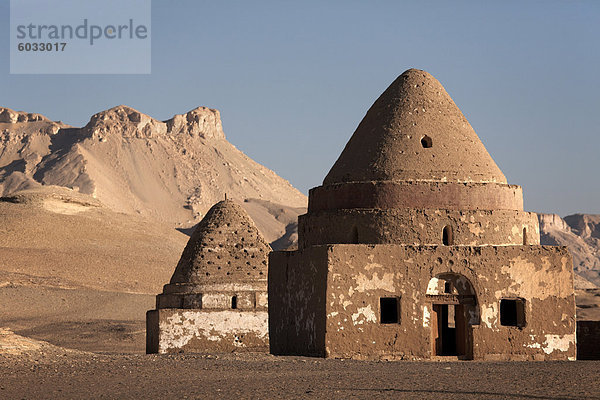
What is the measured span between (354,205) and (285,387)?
6.89m

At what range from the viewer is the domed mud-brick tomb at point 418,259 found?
15.9 meters

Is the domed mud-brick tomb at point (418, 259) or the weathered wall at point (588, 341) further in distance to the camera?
the weathered wall at point (588, 341)

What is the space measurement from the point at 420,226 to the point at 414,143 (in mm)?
1767

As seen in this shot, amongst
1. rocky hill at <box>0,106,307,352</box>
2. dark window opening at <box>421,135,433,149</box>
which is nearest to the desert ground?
rocky hill at <box>0,106,307,352</box>

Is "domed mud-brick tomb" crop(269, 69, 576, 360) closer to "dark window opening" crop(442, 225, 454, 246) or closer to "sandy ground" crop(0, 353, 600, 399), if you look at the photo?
"dark window opening" crop(442, 225, 454, 246)

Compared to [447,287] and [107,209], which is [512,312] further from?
[107,209]

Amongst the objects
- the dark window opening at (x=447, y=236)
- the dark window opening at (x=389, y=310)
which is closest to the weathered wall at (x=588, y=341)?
the dark window opening at (x=389, y=310)

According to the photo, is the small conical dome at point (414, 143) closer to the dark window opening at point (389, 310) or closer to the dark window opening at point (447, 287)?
the dark window opening at point (447, 287)

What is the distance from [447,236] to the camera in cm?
1692

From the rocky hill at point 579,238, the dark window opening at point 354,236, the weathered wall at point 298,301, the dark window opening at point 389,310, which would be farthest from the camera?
the rocky hill at point 579,238

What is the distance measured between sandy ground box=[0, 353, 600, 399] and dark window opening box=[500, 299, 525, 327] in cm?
213

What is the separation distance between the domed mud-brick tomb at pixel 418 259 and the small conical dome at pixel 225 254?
4363 millimetres

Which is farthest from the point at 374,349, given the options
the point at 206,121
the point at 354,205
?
the point at 206,121

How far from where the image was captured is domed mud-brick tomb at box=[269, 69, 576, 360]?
15.9 metres
